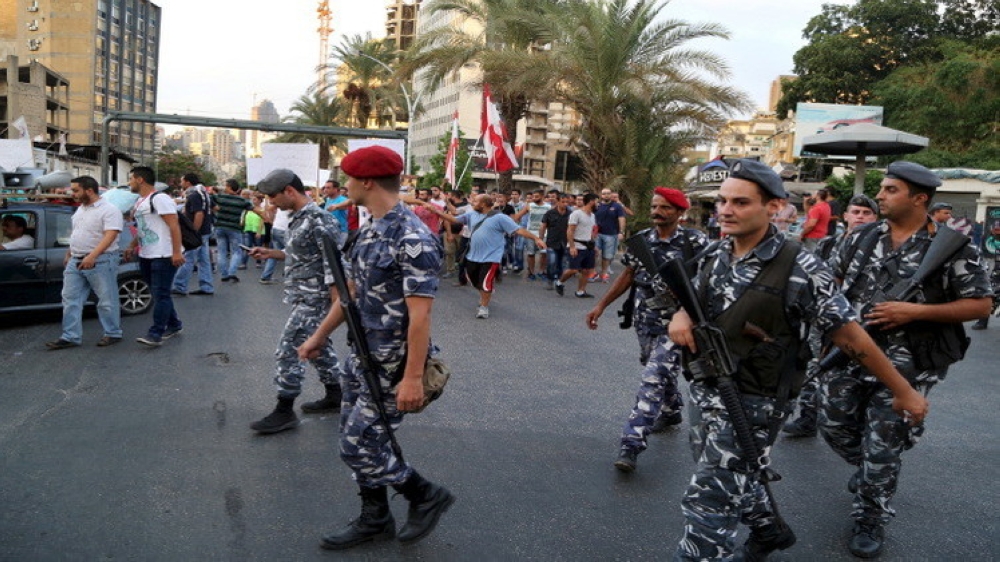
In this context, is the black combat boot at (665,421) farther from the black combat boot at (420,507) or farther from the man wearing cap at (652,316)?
the black combat boot at (420,507)

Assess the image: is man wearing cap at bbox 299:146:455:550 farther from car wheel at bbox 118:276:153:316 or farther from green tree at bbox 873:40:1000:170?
green tree at bbox 873:40:1000:170

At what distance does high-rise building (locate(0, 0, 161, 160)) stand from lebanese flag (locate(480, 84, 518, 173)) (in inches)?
2699

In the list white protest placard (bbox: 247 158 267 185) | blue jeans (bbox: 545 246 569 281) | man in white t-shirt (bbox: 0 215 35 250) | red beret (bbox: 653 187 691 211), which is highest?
white protest placard (bbox: 247 158 267 185)

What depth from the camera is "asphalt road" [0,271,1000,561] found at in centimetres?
372

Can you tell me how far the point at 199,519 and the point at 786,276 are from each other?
2.93 m

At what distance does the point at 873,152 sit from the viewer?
1480cm

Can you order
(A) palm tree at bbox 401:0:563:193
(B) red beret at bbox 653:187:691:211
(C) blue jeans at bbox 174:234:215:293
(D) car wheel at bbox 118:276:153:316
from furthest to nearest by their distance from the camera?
(A) palm tree at bbox 401:0:563:193 → (C) blue jeans at bbox 174:234:215:293 → (D) car wheel at bbox 118:276:153:316 → (B) red beret at bbox 653:187:691:211

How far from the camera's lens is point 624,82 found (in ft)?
67.1

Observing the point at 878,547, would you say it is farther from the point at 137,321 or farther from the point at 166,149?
the point at 166,149

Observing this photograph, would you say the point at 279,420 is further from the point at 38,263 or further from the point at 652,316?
the point at 38,263

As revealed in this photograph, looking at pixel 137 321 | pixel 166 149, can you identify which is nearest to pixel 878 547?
pixel 137 321

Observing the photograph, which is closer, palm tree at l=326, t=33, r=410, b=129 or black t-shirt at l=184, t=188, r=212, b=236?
black t-shirt at l=184, t=188, r=212, b=236

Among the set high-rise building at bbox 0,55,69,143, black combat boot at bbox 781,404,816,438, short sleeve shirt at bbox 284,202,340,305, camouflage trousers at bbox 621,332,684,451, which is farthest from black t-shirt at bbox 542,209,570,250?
high-rise building at bbox 0,55,69,143

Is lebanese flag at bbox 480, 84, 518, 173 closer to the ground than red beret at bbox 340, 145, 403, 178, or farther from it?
farther from it
